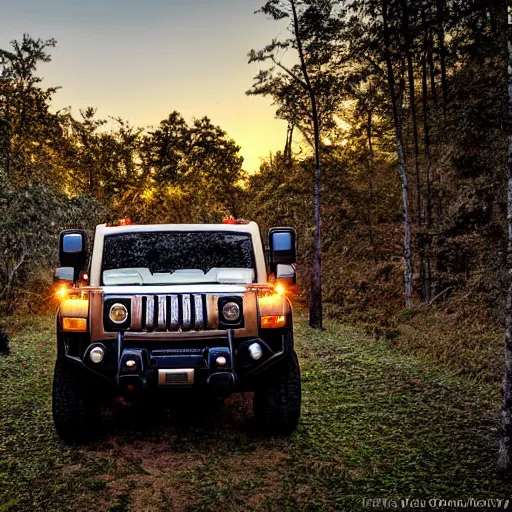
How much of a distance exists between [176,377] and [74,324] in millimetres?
1074

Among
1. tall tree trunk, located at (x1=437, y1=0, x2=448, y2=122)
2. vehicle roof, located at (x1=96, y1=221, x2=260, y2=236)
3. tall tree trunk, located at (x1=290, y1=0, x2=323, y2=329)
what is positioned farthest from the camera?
tall tree trunk, located at (x1=437, y1=0, x2=448, y2=122)

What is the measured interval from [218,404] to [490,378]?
3898mm

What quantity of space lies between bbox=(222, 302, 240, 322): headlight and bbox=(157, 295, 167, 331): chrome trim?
1.78 ft

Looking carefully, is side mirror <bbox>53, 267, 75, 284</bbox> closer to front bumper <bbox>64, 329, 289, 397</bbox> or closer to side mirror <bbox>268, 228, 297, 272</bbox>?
front bumper <bbox>64, 329, 289, 397</bbox>

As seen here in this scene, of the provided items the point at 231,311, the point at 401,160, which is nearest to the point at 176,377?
the point at 231,311

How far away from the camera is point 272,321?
5598mm

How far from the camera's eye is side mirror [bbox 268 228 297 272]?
21.0 feet

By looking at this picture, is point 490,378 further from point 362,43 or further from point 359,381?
point 362,43

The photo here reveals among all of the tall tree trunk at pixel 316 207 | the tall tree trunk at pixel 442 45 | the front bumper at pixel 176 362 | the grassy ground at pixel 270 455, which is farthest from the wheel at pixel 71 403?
the tall tree trunk at pixel 442 45

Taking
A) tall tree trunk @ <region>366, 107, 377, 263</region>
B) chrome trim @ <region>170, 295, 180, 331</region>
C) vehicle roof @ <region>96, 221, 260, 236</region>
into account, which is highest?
tall tree trunk @ <region>366, 107, 377, 263</region>

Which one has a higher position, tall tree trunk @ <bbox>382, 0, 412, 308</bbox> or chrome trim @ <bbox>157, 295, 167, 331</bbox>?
tall tree trunk @ <bbox>382, 0, 412, 308</bbox>

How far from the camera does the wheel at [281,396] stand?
590cm

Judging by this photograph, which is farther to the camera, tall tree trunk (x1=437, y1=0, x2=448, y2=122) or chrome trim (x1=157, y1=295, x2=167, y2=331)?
tall tree trunk (x1=437, y1=0, x2=448, y2=122)

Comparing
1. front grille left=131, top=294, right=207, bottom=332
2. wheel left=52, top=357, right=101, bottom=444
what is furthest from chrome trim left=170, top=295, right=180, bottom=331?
wheel left=52, top=357, right=101, bottom=444
